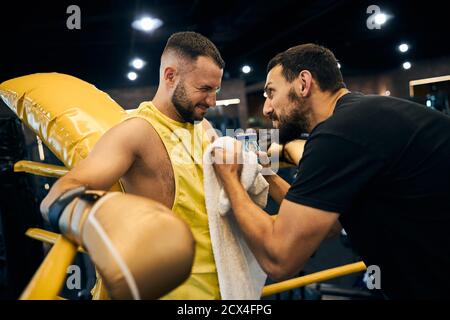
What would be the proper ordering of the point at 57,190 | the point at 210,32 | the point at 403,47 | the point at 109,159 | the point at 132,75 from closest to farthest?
the point at 57,190, the point at 109,159, the point at 210,32, the point at 403,47, the point at 132,75

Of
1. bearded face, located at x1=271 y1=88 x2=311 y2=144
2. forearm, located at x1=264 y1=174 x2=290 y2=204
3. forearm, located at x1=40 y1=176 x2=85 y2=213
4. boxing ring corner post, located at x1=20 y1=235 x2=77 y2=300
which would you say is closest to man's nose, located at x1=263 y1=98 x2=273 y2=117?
bearded face, located at x1=271 y1=88 x2=311 y2=144

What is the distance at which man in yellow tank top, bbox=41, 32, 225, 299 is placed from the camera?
1038mm

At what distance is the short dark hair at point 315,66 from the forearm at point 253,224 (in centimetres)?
52

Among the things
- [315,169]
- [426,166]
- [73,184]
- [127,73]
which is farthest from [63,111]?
[127,73]

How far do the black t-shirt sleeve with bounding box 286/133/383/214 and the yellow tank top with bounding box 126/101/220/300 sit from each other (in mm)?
340

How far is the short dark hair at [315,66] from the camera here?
131cm

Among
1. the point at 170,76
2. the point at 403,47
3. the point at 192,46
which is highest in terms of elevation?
the point at 403,47

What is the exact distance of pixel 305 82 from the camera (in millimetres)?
1305

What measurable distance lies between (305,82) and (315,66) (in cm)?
7

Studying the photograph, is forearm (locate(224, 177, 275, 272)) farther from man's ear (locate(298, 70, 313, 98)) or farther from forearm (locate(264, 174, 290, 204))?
man's ear (locate(298, 70, 313, 98))

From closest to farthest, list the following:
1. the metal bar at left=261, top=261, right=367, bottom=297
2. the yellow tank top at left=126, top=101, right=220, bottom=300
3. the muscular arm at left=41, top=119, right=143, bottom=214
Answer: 1. the muscular arm at left=41, top=119, right=143, bottom=214
2. the yellow tank top at left=126, top=101, right=220, bottom=300
3. the metal bar at left=261, top=261, right=367, bottom=297

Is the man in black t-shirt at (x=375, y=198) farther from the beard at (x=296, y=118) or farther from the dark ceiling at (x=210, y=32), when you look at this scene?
the dark ceiling at (x=210, y=32)

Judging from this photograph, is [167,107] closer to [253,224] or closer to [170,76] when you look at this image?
[170,76]
